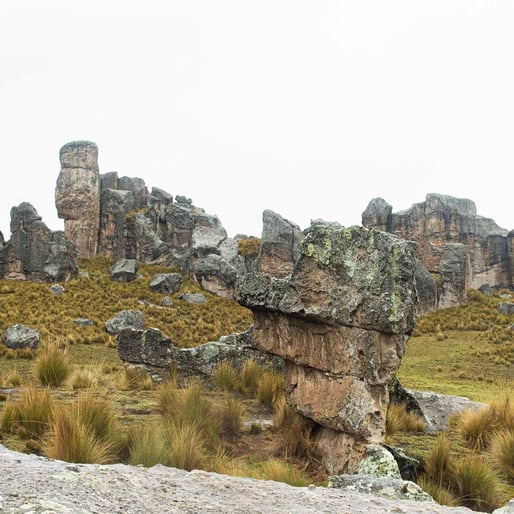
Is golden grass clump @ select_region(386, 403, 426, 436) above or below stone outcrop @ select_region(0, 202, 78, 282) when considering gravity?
below

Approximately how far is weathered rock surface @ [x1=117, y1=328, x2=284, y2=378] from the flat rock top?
6811mm

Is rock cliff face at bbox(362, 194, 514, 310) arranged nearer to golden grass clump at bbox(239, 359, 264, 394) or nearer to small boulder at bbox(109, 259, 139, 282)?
small boulder at bbox(109, 259, 139, 282)

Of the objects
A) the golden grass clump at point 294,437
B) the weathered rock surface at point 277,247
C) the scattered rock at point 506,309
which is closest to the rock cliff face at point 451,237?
the scattered rock at point 506,309

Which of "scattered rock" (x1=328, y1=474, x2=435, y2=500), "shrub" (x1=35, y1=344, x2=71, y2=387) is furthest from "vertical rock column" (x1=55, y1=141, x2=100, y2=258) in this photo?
"scattered rock" (x1=328, y1=474, x2=435, y2=500)

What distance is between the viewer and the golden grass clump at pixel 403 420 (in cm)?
852

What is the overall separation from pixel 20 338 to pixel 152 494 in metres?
14.4

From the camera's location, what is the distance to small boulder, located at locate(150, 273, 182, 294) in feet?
116

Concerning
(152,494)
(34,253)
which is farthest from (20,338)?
(34,253)

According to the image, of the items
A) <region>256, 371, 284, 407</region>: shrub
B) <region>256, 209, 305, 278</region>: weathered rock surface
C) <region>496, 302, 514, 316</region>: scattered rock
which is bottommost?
<region>256, 371, 284, 407</region>: shrub

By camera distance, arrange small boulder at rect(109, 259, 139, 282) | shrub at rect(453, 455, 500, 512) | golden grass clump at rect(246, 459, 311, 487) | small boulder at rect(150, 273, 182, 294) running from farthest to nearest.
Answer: small boulder at rect(109, 259, 139, 282) → small boulder at rect(150, 273, 182, 294) → shrub at rect(453, 455, 500, 512) → golden grass clump at rect(246, 459, 311, 487)

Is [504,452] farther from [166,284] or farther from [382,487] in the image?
[166,284]

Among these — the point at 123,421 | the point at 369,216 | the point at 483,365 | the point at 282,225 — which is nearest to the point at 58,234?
the point at 282,225

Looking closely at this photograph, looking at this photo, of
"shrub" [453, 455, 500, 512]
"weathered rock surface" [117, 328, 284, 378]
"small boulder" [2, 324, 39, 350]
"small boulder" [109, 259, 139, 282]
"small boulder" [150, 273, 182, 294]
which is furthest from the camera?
"small boulder" [109, 259, 139, 282]

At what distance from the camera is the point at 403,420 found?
8.80m
